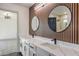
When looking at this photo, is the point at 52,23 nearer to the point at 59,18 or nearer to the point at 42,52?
the point at 59,18

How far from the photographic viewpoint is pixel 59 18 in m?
1.64

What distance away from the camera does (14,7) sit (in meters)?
1.53

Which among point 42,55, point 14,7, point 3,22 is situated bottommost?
point 42,55

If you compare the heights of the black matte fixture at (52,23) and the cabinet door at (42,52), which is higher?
the black matte fixture at (52,23)

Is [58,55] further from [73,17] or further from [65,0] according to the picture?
[65,0]

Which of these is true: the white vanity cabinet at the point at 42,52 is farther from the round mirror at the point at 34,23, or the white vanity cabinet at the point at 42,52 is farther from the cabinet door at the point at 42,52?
the round mirror at the point at 34,23

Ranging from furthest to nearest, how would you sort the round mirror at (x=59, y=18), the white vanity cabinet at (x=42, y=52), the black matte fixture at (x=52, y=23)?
the black matte fixture at (x=52, y=23) → the round mirror at (x=59, y=18) → the white vanity cabinet at (x=42, y=52)

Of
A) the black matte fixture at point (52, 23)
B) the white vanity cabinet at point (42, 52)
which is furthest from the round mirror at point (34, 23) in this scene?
the white vanity cabinet at point (42, 52)

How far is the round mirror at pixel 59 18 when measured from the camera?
4.95 feet

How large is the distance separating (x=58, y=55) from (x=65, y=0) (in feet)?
2.64

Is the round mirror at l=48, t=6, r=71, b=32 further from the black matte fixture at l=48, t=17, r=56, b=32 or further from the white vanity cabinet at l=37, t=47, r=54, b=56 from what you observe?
the white vanity cabinet at l=37, t=47, r=54, b=56

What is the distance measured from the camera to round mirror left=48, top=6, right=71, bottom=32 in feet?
4.95

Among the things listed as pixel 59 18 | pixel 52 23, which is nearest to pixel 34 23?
pixel 52 23

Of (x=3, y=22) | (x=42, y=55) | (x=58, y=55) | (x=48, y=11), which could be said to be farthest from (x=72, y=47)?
(x=3, y=22)
